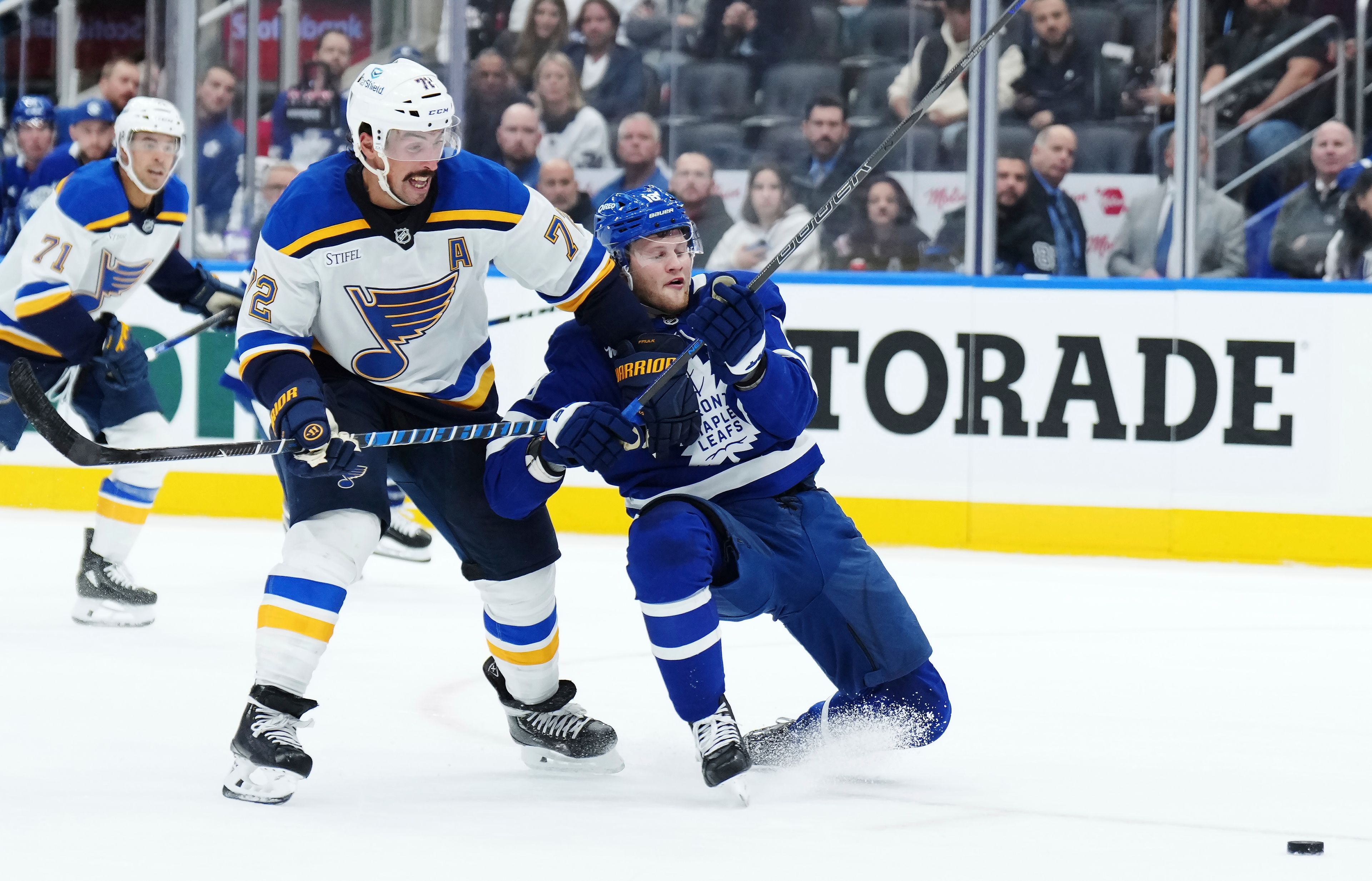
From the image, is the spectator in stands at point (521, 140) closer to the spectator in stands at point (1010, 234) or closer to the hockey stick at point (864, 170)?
the spectator in stands at point (1010, 234)

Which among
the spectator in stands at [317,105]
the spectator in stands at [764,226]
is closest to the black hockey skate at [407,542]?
the spectator in stands at [764,226]

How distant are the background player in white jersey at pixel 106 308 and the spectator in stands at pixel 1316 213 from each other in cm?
292

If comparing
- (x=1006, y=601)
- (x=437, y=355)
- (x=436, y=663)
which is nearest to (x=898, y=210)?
(x=1006, y=601)

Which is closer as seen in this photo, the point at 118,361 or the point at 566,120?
the point at 118,361

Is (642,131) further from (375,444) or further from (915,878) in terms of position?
(915,878)

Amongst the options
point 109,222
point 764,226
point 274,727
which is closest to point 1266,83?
point 764,226

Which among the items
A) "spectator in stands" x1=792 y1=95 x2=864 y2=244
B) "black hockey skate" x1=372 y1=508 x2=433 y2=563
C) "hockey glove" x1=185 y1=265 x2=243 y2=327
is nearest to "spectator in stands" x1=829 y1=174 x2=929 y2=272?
"spectator in stands" x1=792 y1=95 x2=864 y2=244

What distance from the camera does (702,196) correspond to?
5734 millimetres

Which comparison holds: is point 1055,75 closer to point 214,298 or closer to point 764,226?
point 764,226

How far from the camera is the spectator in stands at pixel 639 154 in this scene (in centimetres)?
580

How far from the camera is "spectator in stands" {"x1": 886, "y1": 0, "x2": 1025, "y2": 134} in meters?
5.35

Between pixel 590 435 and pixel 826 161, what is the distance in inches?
131

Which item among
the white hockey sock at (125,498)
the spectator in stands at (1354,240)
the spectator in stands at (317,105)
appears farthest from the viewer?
the spectator in stands at (317,105)

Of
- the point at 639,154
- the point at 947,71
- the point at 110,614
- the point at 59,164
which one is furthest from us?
the point at 59,164
